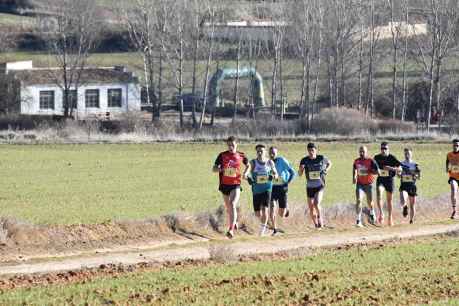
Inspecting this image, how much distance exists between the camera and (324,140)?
58.5 metres

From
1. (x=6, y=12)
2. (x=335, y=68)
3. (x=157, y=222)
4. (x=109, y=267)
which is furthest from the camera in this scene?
(x=6, y=12)

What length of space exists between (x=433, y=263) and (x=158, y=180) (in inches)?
731

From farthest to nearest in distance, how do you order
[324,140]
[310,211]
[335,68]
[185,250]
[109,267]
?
[335,68] → [324,140] → [310,211] → [185,250] → [109,267]

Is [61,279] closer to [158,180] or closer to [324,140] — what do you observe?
[158,180]

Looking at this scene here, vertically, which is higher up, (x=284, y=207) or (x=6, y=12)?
(x=6, y=12)

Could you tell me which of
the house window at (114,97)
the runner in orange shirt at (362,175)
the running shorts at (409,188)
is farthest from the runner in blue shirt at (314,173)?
the house window at (114,97)

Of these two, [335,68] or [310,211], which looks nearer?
[310,211]

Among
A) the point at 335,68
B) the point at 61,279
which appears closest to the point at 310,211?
the point at 61,279

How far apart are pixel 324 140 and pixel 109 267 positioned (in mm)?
39845

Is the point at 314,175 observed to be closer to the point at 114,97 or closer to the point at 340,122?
the point at 340,122

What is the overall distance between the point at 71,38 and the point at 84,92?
14.0 feet

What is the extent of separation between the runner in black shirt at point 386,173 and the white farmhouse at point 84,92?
50.5 metres

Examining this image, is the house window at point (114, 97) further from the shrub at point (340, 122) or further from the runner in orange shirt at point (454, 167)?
the runner in orange shirt at point (454, 167)

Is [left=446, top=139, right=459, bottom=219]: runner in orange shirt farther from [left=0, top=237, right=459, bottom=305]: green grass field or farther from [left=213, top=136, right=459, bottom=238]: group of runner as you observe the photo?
[left=0, top=237, right=459, bottom=305]: green grass field
